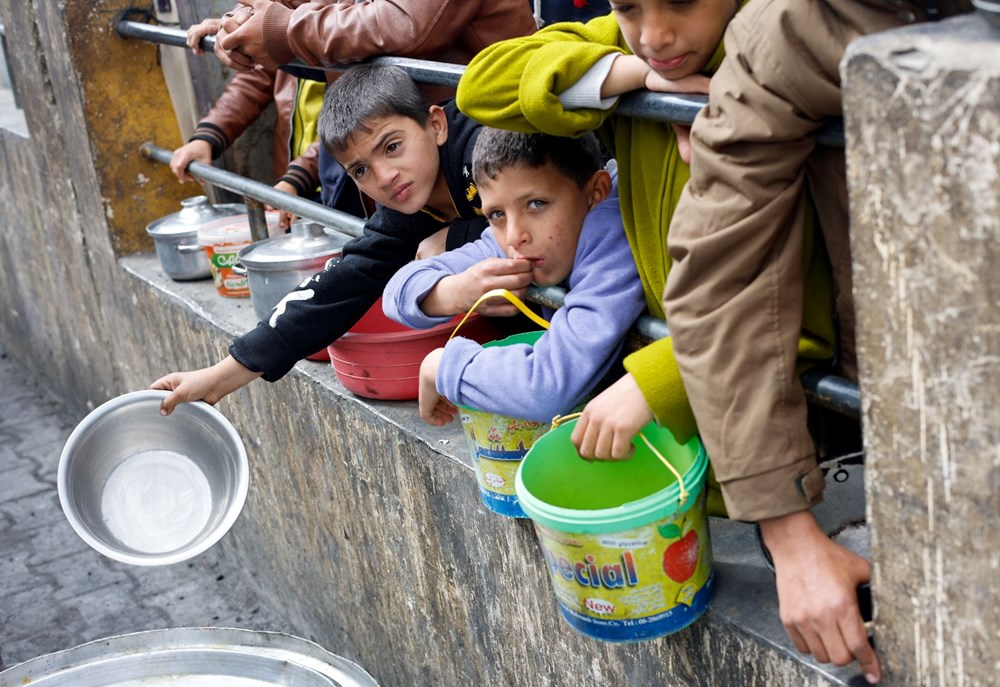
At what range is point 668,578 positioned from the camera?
1.72 m

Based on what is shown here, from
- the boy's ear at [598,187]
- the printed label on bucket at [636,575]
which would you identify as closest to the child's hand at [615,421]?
the printed label on bucket at [636,575]

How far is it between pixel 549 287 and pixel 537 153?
236 mm

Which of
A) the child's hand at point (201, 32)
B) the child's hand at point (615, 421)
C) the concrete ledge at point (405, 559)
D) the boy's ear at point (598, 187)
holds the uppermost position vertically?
the child's hand at point (201, 32)

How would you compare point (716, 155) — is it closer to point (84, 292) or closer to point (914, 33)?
point (914, 33)

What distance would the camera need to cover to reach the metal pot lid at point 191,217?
4.14 metres

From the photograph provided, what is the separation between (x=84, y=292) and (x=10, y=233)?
4.14ft

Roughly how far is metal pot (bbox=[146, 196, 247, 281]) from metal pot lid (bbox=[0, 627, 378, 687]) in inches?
77.9

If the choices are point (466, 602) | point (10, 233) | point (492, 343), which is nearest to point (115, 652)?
point (466, 602)

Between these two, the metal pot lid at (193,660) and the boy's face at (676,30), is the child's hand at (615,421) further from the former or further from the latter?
the metal pot lid at (193,660)

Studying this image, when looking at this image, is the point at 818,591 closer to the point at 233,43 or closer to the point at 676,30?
the point at 676,30

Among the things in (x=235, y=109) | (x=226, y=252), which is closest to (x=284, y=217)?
(x=226, y=252)

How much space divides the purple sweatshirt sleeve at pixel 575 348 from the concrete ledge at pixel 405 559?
1.14 feet

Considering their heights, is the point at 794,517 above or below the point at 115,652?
above

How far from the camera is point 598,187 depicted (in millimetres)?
2156
